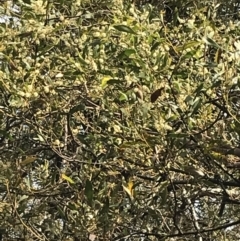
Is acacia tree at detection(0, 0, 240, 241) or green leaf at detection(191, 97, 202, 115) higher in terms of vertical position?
green leaf at detection(191, 97, 202, 115)

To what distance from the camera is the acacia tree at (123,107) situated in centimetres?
192

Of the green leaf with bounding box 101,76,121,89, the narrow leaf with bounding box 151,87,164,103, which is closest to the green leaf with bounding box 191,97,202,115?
the narrow leaf with bounding box 151,87,164,103

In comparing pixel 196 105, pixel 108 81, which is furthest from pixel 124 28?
pixel 196 105

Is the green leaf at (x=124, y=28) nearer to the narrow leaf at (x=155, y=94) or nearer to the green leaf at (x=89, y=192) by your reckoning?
the narrow leaf at (x=155, y=94)

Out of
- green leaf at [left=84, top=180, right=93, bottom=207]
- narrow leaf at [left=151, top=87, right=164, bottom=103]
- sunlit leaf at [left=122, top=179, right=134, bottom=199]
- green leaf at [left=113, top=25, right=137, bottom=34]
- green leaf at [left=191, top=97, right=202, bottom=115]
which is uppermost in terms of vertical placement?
green leaf at [left=113, top=25, right=137, bottom=34]

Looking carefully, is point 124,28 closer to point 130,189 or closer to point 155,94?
point 155,94

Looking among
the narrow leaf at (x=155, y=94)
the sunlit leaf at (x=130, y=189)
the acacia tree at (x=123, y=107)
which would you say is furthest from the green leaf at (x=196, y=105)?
the sunlit leaf at (x=130, y=189)

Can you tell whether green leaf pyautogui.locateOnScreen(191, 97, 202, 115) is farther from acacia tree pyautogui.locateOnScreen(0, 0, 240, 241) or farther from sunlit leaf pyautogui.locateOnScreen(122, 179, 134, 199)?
sunlit leaf pyautogui.locateOnScreen(122, 179, 134, 199)

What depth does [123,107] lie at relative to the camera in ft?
6.75

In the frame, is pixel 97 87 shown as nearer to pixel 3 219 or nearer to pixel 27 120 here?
pixel 27 120

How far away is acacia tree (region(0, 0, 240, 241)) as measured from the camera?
1.92m

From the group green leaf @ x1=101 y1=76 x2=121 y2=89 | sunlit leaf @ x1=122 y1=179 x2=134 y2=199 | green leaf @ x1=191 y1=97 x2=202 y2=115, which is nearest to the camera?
green leaf @ x1=191 y1=97 x2=202 y2=115

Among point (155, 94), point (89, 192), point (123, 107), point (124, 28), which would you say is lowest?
point (89, 192)

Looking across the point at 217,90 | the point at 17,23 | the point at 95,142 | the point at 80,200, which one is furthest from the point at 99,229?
the point at 17,23
